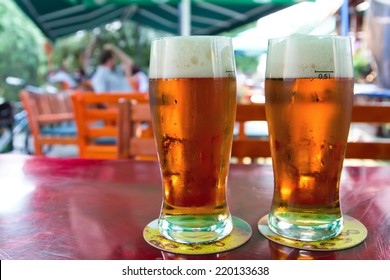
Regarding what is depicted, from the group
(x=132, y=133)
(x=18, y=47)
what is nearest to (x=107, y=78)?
(x=132, y=133)

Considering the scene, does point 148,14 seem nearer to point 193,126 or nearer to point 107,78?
point 107,78

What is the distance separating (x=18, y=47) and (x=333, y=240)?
11932mm

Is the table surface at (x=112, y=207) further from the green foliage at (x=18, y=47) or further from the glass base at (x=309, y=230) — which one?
the green foliage at (x=18, y=47)

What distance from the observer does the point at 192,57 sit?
0.47 m

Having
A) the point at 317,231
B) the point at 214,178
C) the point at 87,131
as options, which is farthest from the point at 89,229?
the point at 87,131

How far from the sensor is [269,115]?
19.9 inches

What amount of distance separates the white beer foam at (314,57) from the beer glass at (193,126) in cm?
7

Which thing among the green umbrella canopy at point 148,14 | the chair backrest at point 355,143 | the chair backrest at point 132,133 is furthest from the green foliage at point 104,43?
the chair backrest at point 355,143

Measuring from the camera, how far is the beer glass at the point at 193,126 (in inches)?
18.4

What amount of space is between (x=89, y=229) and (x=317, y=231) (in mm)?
280

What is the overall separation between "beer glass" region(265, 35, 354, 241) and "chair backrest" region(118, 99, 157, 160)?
739 mm

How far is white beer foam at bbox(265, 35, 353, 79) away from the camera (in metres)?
0.46

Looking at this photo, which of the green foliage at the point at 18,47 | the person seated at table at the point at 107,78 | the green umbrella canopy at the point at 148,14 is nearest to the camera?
the person seated at table at the point at 107,78

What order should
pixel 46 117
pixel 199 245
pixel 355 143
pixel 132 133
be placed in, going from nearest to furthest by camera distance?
pixel 199 245
pixel 355 143
pixel 132 133
pixel 46 117
